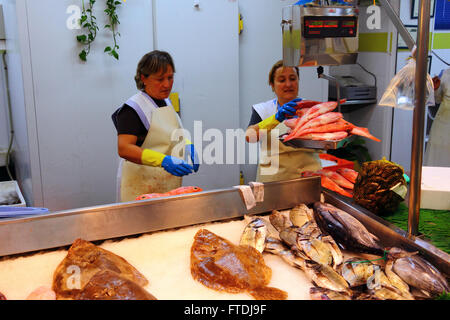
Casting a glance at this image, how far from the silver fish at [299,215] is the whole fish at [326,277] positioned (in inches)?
13.2

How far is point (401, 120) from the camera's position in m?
4.71

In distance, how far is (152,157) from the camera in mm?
2529

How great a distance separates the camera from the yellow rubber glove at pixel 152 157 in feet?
8.30

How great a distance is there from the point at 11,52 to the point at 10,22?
0.24m

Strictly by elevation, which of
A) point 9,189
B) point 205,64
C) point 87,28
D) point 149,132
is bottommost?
point 9,189

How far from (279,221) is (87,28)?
2229mm

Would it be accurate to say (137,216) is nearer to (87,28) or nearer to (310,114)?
(310,114)

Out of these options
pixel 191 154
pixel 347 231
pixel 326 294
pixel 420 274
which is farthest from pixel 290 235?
pixel 191 154

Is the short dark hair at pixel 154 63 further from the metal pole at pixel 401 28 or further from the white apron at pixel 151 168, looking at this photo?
the metal pole at pixel 401 28

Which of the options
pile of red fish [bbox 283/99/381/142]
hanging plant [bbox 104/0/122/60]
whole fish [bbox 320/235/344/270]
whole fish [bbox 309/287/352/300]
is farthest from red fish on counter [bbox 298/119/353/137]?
hanging plant [bbox 104/0/122/60]

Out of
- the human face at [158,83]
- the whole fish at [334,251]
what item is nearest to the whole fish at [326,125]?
the whole fish at [334,251]

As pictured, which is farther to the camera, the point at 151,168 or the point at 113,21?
the point at 113,21

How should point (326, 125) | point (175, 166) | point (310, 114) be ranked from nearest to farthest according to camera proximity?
point (326, 125), point (310, 114), point (175, 166)

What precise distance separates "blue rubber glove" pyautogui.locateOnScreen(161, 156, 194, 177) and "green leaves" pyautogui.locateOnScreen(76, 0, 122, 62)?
3.66 feet
